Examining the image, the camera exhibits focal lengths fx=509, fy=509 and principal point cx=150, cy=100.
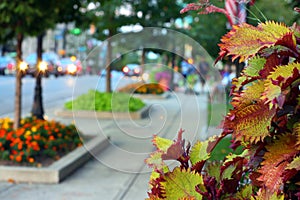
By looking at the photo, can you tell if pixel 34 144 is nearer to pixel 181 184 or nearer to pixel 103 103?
pixel 181 184

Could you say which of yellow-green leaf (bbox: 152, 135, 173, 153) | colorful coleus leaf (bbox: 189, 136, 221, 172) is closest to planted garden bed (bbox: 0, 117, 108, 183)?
yellow-green leaf (bbox: 152, 135, 173, 153)

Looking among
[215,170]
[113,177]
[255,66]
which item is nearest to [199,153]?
[215,170]

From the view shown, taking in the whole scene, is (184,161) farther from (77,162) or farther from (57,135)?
(57,135)

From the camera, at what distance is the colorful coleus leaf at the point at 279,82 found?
1.73 meters

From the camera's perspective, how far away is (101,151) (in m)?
9.74

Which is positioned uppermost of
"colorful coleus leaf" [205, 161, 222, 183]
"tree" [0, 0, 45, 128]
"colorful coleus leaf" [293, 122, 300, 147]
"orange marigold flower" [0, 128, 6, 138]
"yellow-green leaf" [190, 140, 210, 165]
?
"tree" [0, 0, 45, 128]

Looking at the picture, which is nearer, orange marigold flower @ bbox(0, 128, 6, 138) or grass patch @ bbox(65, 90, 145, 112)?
orange marigold flower @ bbox(0, 128, 6, 138)

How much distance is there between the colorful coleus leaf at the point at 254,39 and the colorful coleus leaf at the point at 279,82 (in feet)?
0.33

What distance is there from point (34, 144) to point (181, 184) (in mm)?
5892

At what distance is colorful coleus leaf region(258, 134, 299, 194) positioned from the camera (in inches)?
73.2

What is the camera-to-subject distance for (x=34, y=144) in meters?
7.71

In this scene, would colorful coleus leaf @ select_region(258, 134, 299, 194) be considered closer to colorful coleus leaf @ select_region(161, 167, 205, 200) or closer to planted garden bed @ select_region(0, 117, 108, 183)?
colorful coleus leaf @ select_region(161, 167, 205, 200)

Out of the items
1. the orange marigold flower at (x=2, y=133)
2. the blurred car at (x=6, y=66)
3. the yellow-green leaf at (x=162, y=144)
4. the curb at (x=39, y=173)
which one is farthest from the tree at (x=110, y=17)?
the blurred car at (x=6, y=66)

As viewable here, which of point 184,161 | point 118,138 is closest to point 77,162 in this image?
point 118,138
